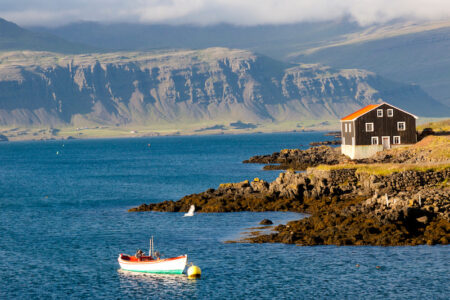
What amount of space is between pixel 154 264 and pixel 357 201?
26.5m

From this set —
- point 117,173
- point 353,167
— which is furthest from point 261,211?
point 117,173

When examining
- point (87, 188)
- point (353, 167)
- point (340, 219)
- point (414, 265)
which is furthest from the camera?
point (87, 188)

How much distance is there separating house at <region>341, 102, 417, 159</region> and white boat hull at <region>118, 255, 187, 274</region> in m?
68.4

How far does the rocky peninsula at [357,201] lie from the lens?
5838 centimetres

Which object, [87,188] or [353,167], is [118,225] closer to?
[353,167]

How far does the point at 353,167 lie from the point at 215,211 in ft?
54.1

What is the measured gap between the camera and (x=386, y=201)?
62.4 m

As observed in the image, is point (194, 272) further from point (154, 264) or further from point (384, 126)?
point (384, 126)

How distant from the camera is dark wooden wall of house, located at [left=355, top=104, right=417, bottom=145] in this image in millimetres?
115875

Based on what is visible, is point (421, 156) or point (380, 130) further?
point (380, 130)

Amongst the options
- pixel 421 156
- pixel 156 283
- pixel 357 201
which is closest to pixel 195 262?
pixel 156 283

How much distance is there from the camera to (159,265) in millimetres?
51906

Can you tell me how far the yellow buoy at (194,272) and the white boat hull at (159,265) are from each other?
531 millimetres

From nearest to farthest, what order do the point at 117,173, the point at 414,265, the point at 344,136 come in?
the point at 414,265
the point at 344,136
the point at 117,173
